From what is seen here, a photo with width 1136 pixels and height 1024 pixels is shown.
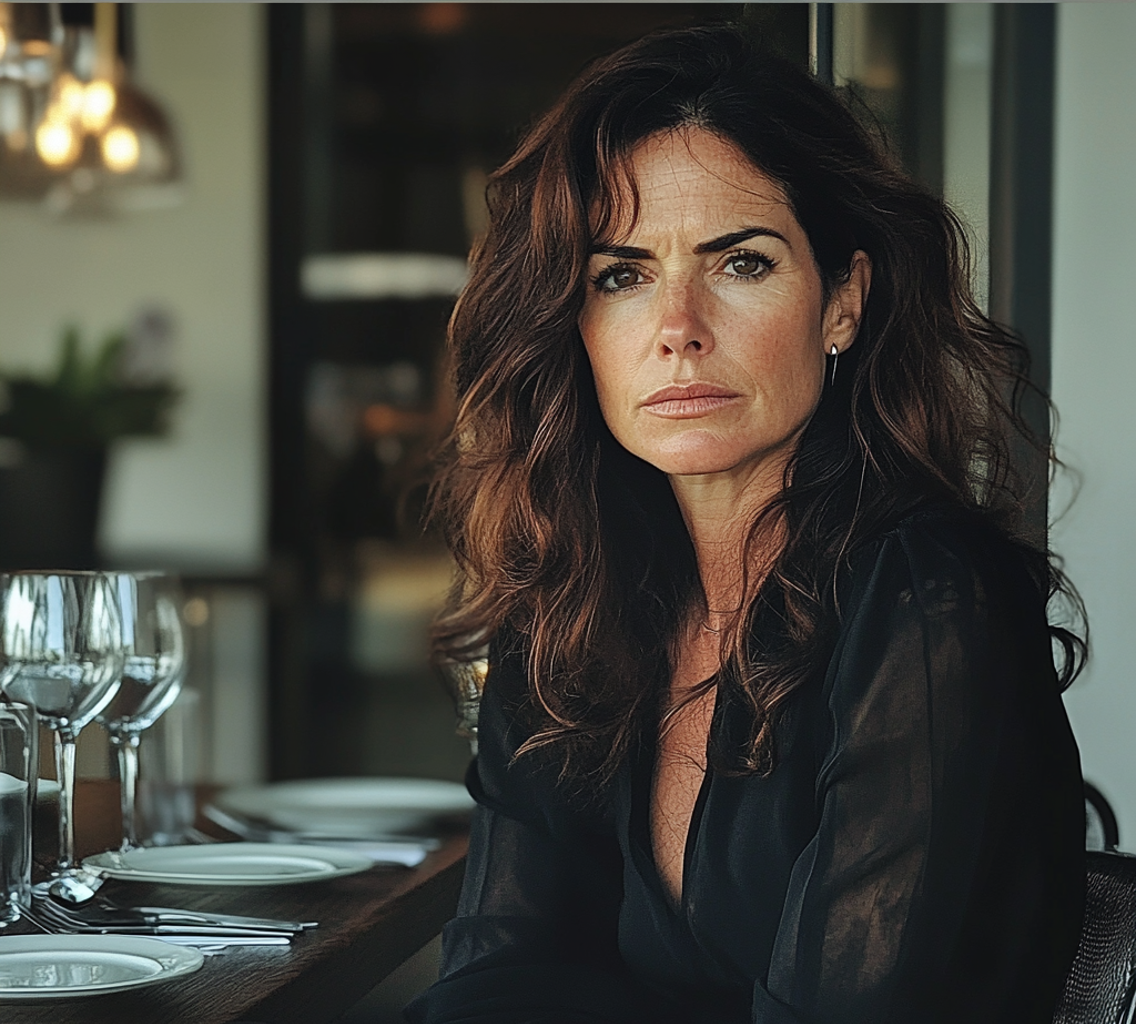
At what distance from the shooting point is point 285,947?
3.03 ft

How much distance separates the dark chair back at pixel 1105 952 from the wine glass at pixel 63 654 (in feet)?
2.12

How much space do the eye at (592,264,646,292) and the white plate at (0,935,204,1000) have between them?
1.59 ft

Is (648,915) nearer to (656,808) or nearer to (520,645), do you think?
(656,808)

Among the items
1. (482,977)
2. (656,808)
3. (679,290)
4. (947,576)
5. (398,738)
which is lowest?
(398,738)

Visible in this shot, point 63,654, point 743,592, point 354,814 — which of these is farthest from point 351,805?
point 743,592

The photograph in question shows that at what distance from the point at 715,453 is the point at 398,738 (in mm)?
2807

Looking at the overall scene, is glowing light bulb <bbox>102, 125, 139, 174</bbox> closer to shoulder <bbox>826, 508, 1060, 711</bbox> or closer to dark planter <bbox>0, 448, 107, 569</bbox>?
dark planter <bbox>0, 448, 107, 569</bbox>

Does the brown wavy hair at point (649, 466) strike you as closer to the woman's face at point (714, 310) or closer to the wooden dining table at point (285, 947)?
the woman's face at point (714, 310)

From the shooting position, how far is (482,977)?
3.39 ft

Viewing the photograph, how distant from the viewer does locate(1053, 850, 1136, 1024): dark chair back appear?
0.83m

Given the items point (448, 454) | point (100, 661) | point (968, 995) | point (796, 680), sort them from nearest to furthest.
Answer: point (968, 995) → point (796, 680) → point (100, 661) → point (448, 454)

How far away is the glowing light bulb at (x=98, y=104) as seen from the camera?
2564mm

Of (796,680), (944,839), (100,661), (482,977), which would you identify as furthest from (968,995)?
(100,661)

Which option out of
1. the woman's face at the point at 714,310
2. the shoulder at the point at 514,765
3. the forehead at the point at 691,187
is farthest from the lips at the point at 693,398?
the shoulder at the point at 514,765
